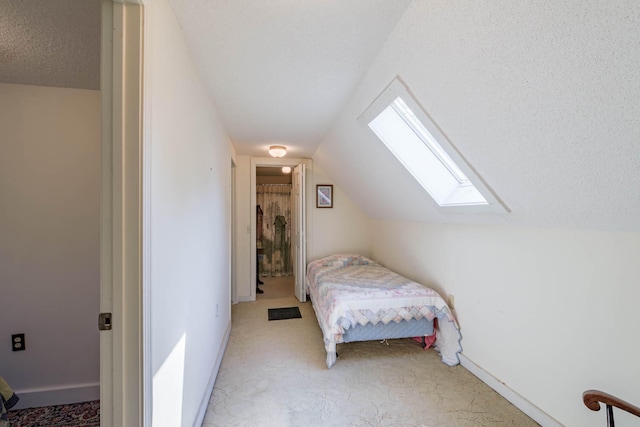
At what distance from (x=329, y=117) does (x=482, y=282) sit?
6.60ft

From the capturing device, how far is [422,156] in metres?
2.36

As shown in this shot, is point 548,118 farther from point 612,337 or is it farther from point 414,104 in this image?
point 612,337

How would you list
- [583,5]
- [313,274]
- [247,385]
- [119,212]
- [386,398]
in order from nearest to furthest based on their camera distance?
[583,5] → [119,212] → [386,398] → [247,385] → [313,274]

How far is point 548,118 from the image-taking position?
1127 mm

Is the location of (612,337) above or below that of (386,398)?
above

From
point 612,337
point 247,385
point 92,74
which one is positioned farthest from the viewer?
point 247,385

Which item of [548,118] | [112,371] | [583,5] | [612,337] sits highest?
[583,5]

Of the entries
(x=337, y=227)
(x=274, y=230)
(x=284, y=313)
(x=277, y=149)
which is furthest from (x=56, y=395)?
(x=274, y=230)

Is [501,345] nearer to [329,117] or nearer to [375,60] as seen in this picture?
[375,60]

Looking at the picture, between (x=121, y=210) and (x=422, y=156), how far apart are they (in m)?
2.21

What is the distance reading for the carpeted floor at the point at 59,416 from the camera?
174cm

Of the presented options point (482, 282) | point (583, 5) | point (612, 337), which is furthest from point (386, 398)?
point (583, 5)

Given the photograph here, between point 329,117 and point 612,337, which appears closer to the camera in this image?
point 612,337

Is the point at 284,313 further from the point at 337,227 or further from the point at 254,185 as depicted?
the point at 254,185
